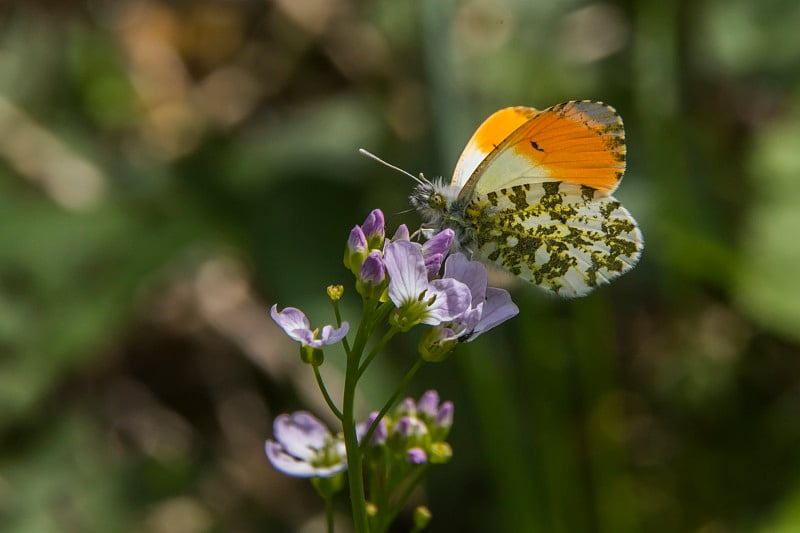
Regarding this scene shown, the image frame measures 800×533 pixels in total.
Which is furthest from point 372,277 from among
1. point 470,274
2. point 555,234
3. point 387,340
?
point 555,234

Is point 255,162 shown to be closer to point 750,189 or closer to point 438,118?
point 438,118

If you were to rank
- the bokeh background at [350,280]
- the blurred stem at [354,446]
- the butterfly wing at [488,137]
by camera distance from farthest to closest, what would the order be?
the bokeh background at [350,280] → the butterfly wing at [488,137] → the blurred stem at [354,446]

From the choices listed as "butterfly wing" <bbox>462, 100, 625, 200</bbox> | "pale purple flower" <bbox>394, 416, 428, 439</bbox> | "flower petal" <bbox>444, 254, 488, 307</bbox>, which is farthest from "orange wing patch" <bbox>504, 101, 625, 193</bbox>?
"pale purple flower" <bbox>394, 416, 428, 439</bbox>

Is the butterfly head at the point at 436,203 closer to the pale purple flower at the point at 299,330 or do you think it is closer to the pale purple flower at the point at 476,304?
the pale purple flower at the point at 476,304

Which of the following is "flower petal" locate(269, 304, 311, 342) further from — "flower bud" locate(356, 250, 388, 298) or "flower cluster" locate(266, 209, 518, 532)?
"flower bud" locate(356, 250, 388, 298)

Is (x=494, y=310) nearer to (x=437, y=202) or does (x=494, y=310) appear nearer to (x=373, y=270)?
(x=373, y=270)

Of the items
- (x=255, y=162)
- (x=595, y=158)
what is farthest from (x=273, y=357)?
(x=595, y=158)

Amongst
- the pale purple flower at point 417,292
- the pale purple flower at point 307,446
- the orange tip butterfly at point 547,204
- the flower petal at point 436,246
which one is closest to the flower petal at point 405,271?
the pale purple flower at point 417,292
